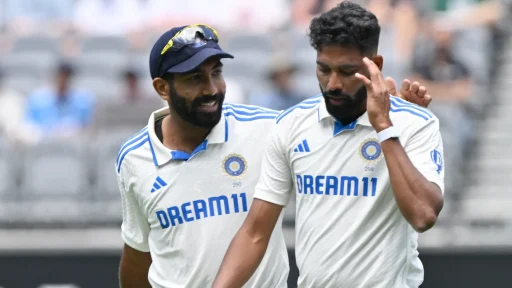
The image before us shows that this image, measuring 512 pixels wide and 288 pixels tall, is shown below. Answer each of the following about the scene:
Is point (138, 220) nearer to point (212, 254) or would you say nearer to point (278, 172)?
point (212, 254)

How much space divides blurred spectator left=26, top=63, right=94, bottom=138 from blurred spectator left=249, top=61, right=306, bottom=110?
1.46 m

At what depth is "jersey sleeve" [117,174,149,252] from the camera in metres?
4.42

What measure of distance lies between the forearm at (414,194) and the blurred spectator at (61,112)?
5.94m

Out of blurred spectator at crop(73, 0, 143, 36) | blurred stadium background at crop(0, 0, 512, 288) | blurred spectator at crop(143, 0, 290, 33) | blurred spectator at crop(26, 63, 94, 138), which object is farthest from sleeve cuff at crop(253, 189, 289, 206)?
blurred spectator at crop(73, 0, 143, 36)

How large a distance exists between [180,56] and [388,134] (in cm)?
107

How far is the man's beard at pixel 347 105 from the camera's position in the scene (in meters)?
3.52

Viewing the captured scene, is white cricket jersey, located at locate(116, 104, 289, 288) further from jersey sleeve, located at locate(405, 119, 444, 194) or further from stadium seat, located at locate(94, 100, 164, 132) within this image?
stadium seat, located at locate(94, 100, 164, 132)

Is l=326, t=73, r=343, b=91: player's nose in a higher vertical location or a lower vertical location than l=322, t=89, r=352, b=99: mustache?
higher

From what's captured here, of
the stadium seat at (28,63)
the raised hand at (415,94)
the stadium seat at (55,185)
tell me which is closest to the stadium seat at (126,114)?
the stadium seat at (55,185)

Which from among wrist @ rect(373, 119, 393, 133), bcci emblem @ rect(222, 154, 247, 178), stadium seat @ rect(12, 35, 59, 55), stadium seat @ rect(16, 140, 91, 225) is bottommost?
stadium seat @ rect(16, 140, 91, 225)

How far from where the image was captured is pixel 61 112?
9039mm

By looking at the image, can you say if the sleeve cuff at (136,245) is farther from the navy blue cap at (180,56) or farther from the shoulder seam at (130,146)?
the navy blue cap at (180,56)

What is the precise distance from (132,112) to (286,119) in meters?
5.30

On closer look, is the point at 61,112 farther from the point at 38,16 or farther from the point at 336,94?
the point at 336,94
